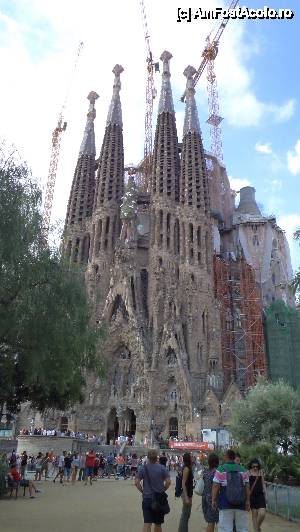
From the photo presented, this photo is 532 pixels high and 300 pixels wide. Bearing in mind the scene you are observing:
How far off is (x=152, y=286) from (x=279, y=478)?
3278cm

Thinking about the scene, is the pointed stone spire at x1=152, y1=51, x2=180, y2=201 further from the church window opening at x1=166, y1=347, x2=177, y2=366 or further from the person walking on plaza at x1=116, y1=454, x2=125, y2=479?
the person walking on plaza at x1=116, y1=454, x2=125, y2=479

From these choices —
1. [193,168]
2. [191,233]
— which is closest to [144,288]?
[191,233]

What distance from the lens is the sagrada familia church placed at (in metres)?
42.1

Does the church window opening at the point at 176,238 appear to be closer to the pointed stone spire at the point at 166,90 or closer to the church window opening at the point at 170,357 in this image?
the church window opening at the point at 170,357

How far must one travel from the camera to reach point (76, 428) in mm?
43750

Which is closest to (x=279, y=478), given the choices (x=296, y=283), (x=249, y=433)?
(x=296, y=283)

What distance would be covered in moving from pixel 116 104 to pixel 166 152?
14.0 m

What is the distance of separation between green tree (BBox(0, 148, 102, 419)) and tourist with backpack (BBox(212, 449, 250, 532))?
8.97 m

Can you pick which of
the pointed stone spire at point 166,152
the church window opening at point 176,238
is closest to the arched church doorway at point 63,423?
the church window opening at point 176,238

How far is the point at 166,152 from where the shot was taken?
178 feet

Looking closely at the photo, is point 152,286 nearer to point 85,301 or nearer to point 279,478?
point 85,301

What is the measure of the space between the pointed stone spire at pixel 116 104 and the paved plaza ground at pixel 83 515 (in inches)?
→ 2082

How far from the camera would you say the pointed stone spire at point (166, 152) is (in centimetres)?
5225

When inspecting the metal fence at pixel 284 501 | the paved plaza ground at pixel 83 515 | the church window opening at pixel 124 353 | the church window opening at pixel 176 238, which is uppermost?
the church window opening at pixel 176 238
